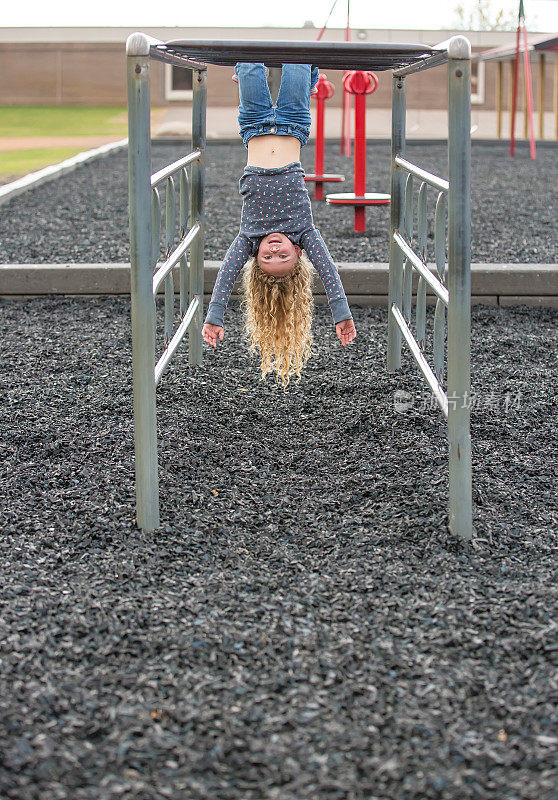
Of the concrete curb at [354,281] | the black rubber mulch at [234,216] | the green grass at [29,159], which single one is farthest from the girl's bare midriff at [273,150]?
the green grass at [29,159]

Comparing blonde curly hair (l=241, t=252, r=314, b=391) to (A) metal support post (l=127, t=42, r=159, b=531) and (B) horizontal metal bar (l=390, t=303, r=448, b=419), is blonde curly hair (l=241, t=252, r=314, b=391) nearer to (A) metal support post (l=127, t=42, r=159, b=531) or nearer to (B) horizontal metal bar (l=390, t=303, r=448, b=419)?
(B) horizontal metal bar (l=390, t=303, r=448, b=419)

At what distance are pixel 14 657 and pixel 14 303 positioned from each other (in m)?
3.44

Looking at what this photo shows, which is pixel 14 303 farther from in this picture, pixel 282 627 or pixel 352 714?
pixel 352 714

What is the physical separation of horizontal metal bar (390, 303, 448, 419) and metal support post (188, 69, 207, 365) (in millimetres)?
785

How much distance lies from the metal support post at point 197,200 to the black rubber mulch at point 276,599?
24cm

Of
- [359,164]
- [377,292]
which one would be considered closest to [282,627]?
[377,292]

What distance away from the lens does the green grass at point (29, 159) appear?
1141 centimetres

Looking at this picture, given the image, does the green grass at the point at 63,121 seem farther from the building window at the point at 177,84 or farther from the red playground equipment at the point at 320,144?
the red playground equipment at the point at 320,144

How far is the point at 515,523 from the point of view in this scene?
8.36 feet

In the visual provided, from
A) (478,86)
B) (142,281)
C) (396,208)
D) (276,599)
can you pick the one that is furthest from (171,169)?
(478,86)

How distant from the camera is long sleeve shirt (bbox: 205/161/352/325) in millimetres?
3080

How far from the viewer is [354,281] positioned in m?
5.00

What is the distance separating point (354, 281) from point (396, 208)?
51.9 inches

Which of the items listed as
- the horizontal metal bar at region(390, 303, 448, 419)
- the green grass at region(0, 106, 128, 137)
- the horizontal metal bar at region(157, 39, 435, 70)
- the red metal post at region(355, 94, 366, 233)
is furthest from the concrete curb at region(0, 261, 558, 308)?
the green grass at region(0, 106, 128, 137)
